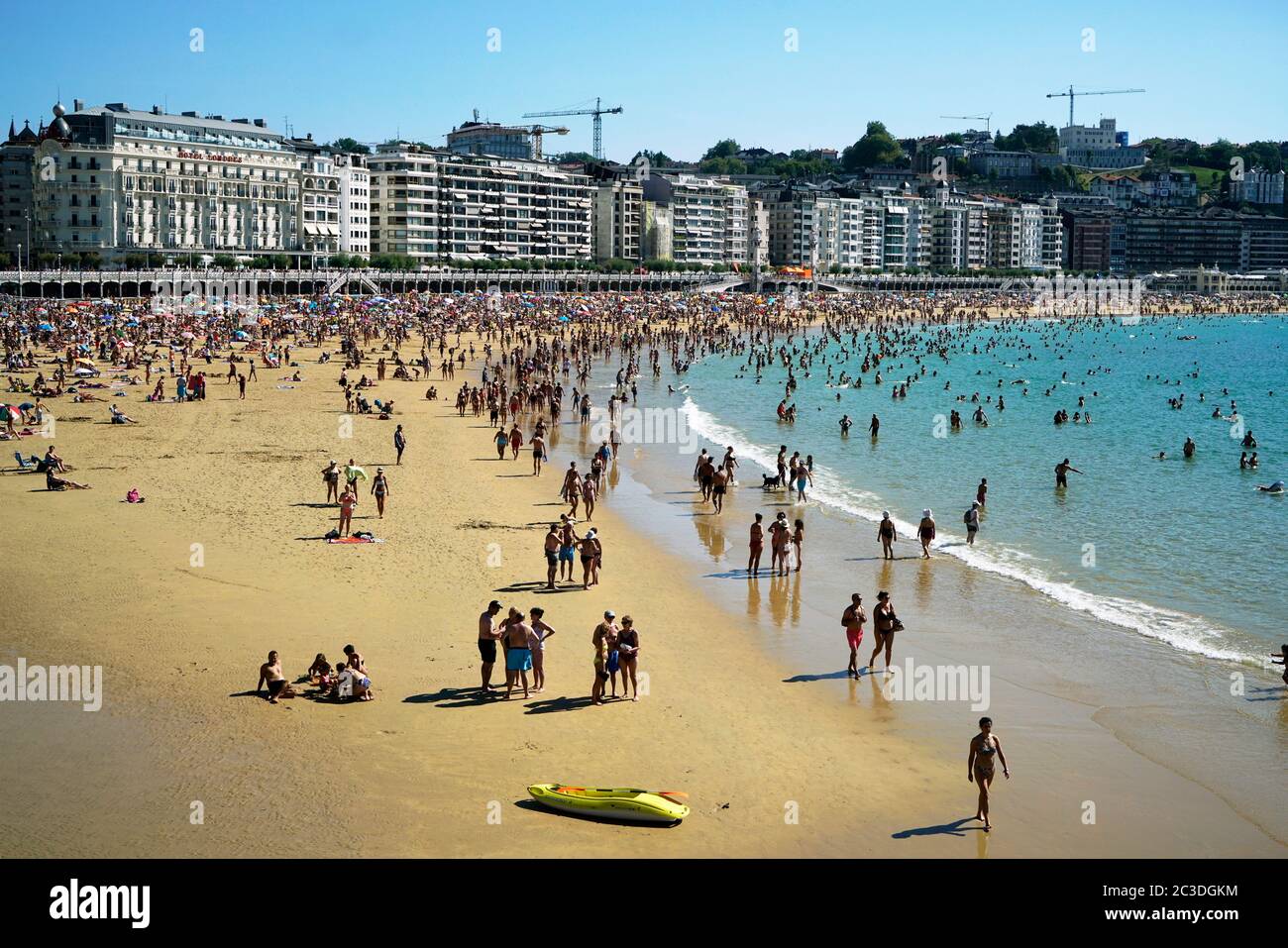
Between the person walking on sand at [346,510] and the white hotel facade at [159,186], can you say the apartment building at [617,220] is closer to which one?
the white hotel facade at [159,186]

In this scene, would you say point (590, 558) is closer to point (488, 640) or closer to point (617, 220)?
point (488, 640)

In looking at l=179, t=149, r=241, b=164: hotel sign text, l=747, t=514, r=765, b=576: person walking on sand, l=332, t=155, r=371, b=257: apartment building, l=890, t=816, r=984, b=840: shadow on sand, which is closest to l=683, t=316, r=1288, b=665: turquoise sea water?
l=747, t=514, r=765, b=576: person walking on sand

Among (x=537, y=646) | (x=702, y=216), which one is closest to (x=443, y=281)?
(x=702, y=216)

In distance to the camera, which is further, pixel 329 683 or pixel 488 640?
pixel 488 640

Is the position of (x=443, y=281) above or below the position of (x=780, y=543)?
above
